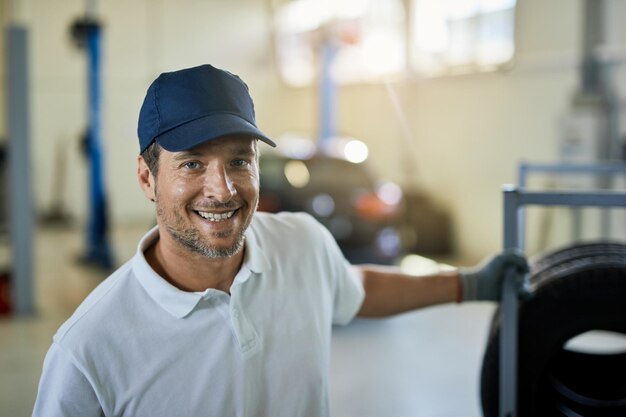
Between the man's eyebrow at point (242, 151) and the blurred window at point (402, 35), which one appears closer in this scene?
the man's eyebrow at point (242, 151)

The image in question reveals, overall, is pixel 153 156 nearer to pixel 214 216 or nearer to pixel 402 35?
pixel 214 216

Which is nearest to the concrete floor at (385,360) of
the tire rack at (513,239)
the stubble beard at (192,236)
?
the tire rack at (513,239)

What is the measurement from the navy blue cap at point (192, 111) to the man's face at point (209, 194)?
42mm

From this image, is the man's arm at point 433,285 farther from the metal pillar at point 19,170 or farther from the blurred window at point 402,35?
the blurred window at point 402,35

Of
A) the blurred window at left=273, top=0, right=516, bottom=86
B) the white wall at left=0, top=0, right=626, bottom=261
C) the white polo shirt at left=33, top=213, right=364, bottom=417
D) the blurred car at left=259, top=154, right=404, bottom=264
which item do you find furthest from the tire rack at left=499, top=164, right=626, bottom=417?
the blurred window at left=273, top=0, right=516, bottom=86

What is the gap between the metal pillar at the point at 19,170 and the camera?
5816 millimetres

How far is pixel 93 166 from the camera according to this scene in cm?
836

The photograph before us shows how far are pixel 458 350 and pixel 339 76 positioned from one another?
25.0ft

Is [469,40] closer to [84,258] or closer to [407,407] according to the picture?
[84,258]

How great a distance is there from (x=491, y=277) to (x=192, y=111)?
116 cm

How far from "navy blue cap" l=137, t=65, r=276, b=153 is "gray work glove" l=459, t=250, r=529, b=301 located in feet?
3.11

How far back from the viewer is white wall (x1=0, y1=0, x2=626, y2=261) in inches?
313

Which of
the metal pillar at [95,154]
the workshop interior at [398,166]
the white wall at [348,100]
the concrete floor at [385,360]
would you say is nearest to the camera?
the workshop interior at [398,166]

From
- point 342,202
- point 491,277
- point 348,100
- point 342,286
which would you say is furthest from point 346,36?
point 342,286
